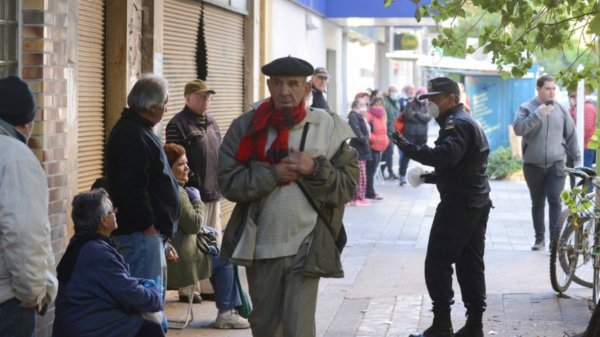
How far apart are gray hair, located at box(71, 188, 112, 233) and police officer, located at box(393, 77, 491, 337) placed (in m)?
2.64

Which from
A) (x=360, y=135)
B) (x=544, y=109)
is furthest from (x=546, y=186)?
(x=360, y=135)

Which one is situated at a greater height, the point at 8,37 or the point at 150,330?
the point at 8,37

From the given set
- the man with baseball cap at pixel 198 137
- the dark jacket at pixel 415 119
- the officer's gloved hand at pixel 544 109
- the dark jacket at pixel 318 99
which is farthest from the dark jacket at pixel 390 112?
the man with baseball cap at pixel 198 137

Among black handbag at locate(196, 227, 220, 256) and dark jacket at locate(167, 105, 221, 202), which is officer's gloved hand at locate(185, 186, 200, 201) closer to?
black handbag at locate(196, 227, 220, 256)

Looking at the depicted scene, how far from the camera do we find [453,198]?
816cm

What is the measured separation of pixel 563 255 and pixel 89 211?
573 cm

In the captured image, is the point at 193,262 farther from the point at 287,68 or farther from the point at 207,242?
the point at 287,68

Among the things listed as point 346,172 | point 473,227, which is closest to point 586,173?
point 473,227

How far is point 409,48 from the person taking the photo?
39812 mm

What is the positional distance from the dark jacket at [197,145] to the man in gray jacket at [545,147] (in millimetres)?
4777

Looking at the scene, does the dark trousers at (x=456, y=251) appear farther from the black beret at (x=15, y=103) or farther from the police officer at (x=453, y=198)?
the black beret at (x=15, y=103)

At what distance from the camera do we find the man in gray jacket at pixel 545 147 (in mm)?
13164

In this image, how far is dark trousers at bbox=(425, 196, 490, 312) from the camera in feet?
26.8

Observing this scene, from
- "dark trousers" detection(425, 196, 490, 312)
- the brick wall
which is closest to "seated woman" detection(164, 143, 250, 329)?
the brick wall
